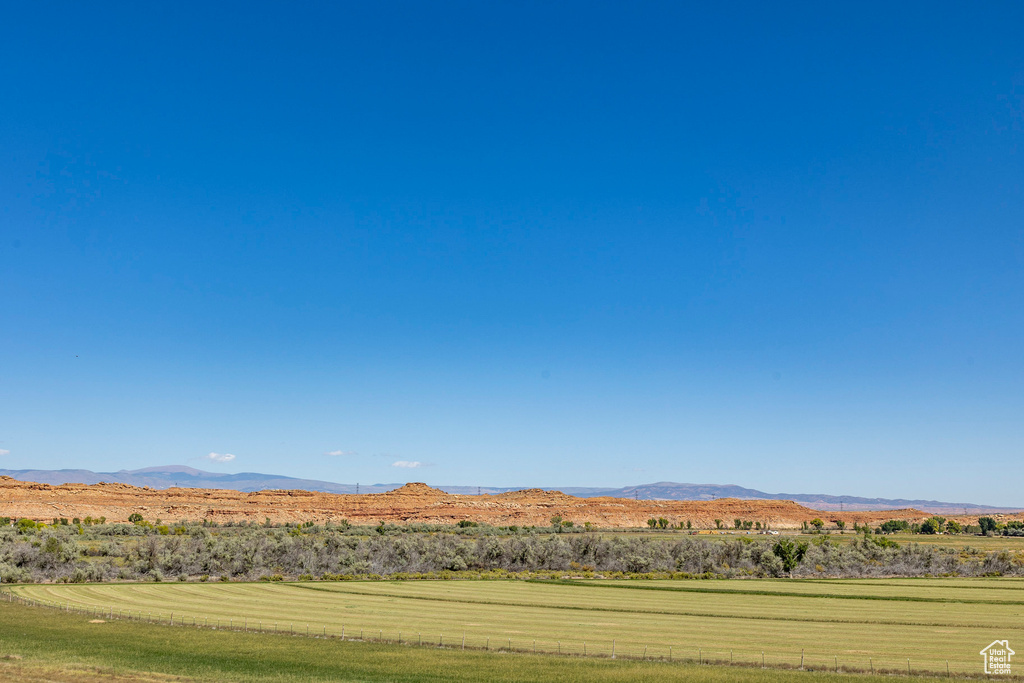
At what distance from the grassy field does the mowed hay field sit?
8.10 ft

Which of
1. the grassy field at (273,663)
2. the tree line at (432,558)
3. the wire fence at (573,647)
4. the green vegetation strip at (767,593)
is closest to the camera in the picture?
the grassy field at (273,663)

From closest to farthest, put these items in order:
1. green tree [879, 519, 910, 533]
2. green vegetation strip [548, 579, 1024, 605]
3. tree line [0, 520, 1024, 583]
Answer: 1. green vegetation strip [548, 579, 1024, 605]
2. tree line [0, 520, 1024, 583]
3. green tree [879, 519, 910, 533]

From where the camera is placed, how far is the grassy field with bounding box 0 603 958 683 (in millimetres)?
26766

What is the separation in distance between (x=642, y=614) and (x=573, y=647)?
12579 mm

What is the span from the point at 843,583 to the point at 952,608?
53.3 ft

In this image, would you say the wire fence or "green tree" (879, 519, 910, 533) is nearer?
the wire fence

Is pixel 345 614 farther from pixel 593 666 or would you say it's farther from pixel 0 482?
pixel 0 482

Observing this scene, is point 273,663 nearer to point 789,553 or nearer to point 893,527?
point 789,553

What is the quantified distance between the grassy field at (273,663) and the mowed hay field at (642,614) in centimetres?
247

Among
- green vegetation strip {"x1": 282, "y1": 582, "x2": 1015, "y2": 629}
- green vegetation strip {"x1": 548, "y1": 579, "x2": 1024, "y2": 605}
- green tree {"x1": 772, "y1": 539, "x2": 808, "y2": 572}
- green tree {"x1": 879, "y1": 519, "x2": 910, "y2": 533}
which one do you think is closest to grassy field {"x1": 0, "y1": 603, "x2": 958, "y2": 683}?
green vegetation strip {"x1": 282, "y1": 582, "x2": 1015, "y2": 629}

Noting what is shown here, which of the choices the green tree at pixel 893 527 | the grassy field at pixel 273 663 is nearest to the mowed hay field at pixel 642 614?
the grassy field at pixel 273 663

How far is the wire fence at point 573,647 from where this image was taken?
96.7ft

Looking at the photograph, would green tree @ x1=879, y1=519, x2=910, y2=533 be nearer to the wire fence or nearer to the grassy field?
the wire fence

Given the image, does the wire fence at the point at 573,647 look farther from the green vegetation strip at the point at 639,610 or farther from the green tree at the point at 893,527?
the green tree at the point at 893,527
